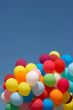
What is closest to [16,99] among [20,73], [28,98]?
[28,98]

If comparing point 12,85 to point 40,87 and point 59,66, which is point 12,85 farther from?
point 59,66

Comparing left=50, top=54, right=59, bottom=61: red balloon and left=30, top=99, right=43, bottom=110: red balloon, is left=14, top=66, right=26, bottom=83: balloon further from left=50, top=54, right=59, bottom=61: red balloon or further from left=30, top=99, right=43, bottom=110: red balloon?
left=50, top=54, right=59, bottom=61: red balloon

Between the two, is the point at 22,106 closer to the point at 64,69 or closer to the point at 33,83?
the point at 33,83

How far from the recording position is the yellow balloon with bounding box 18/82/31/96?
7926 mm

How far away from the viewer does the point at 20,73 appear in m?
8.24

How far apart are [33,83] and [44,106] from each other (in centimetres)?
52

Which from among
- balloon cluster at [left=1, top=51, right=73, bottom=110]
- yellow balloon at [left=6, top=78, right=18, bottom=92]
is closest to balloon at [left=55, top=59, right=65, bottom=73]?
balloon cluster at [left=1, top=51, right=73, bottom=110]

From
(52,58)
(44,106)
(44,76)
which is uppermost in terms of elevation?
(52,58)

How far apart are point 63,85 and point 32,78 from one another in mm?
652

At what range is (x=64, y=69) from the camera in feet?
27.6

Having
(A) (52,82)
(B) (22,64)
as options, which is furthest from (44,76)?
(B) (22,64)

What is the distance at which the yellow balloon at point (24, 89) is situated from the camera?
26.0 ft

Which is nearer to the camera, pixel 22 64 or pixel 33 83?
pixel 33 83

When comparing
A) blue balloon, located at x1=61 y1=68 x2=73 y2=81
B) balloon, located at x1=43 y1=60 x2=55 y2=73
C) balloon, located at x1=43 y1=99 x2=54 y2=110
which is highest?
balloon, located at x1=43 y1=60 x2=55 y2=73
